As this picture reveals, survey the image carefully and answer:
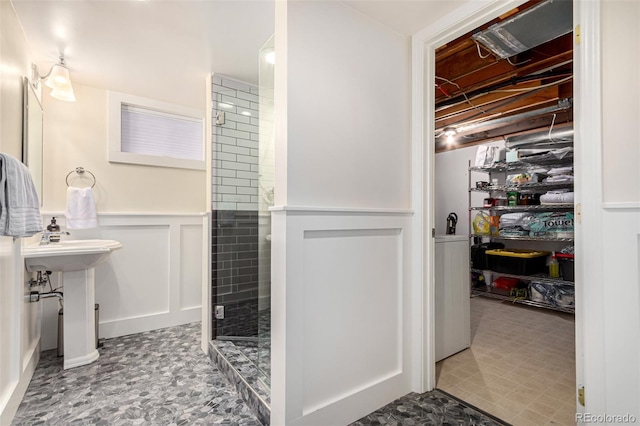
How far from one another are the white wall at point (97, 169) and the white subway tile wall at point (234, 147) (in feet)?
1.20

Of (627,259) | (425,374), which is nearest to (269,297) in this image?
(425,374)

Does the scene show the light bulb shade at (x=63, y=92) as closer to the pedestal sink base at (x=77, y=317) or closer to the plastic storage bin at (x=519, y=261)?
the pedestal sink base at (x=77, y=317)

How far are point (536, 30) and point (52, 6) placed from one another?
2.80 m

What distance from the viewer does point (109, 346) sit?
96.7 inches

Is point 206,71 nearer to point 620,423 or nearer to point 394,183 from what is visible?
point 394,183

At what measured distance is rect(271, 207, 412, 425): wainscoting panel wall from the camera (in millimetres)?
1370

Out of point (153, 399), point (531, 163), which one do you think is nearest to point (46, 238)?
point (153, 399)

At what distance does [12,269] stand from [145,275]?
1.24m

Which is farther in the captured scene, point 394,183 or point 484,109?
point 484,109

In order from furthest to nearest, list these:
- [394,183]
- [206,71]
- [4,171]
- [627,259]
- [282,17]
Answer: [206,71]
[394,183]
[282,17]
[4,171]
[627,259]

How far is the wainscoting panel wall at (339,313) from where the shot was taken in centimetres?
137

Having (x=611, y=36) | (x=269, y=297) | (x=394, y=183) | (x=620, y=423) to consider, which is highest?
(x=611, y=36)

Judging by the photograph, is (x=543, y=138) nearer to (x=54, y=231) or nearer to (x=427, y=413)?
(x=427, y=413)

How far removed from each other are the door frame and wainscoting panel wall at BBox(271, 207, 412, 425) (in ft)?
0.33
